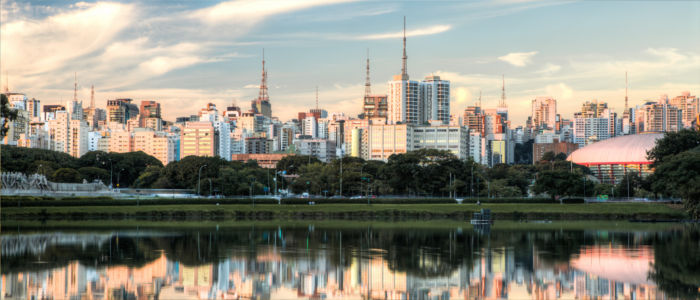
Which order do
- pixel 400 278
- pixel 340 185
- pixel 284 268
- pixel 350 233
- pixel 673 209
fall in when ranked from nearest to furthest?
pixel 400 278, pixel 284 268, pixel 350 233, pixel 673 209, pixel 340 185

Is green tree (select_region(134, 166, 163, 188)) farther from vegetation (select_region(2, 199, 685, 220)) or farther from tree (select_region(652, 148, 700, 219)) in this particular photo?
tree (select_region(652, 148, 700, 219))

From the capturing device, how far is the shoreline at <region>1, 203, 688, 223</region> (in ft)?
237

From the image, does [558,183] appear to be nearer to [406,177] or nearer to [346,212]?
[406,177]

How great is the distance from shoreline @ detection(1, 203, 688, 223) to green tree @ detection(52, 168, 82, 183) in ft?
140

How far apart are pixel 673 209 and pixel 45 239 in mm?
57769

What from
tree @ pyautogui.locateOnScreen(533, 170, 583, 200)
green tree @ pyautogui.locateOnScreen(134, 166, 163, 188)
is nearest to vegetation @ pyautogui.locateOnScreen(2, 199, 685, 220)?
tree @ pyautogui.locateOnScreen(533, 170, 583, 200)

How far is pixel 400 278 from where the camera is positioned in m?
30.4

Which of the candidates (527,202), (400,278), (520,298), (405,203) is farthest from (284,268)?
(527,202)

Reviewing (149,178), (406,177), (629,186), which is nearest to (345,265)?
(406,177)

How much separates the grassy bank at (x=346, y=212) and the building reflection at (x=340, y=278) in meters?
36.4

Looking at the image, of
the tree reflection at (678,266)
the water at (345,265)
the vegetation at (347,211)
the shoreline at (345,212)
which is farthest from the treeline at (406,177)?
the water at (345,265)

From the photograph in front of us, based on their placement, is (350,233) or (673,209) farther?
(673,209)

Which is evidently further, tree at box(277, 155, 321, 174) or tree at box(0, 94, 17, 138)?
tree at box(277, 155, 321, 174)

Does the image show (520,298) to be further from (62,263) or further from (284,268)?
(62,263)
